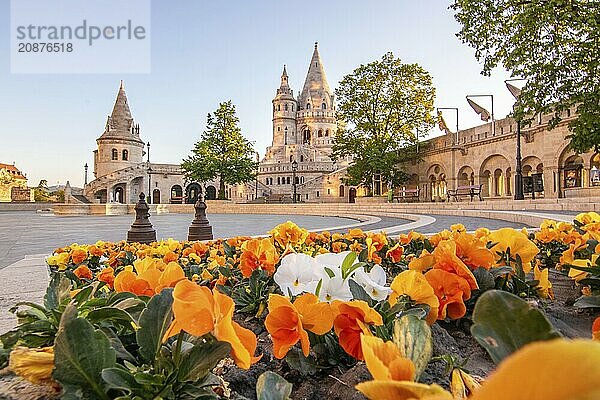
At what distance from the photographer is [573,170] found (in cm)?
2414

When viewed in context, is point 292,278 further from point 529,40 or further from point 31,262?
point 529,40

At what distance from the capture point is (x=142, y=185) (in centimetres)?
5875

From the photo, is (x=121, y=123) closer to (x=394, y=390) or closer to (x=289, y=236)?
(x=289, y=236)

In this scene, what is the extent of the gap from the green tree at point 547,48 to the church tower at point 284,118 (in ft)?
235

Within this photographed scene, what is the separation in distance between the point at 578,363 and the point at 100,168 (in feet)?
214

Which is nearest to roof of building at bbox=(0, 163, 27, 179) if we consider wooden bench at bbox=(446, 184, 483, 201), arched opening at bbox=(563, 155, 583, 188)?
wooden bench at bbox=(446, 184, 483, 201)

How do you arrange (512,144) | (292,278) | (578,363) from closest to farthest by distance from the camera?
(578,363)
(292,278)
(512,144)

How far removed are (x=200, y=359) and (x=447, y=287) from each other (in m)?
0.81

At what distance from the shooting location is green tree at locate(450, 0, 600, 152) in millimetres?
11180

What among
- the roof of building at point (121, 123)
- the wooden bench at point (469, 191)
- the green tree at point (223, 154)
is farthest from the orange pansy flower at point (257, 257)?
the roof of building at point (121, 123)

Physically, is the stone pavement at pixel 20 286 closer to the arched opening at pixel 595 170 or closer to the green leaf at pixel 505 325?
the green leaf at pixel 505 325

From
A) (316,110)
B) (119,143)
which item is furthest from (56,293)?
(316,110)

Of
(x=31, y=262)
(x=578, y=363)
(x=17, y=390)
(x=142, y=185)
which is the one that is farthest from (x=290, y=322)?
(x=142, y=185)

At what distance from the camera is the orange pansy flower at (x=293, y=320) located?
0.92 m
